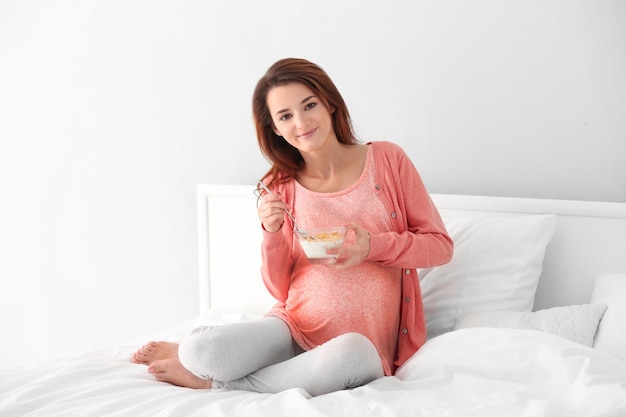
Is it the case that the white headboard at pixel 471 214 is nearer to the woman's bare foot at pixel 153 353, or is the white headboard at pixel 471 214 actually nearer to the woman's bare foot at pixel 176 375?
the woman's bare foot at pixel 153 353

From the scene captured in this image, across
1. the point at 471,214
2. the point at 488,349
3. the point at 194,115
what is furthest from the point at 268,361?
the point at 194,115

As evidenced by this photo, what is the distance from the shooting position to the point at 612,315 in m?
1.55

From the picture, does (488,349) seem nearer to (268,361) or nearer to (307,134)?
(268,361)

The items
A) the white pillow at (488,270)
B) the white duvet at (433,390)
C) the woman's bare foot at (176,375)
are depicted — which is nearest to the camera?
the white duvet at (433,390)

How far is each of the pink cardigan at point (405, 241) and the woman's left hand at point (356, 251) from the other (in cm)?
6

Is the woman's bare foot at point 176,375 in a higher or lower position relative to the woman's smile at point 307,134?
lower

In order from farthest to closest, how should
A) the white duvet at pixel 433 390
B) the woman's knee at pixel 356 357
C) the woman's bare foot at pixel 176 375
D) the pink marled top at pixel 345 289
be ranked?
the pink marled top at pixel 345 289 < the woman's bare foot at pixel 176 375 < the woman's knee at pixel 356 357 < the white duvet at pixel 433 390

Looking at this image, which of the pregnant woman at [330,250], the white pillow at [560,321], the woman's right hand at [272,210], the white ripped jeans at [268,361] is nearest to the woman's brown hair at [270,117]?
the pregnant woman at [330,250]

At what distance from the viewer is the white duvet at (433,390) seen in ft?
3.90

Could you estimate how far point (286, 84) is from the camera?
167 cm

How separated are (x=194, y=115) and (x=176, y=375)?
1217mm

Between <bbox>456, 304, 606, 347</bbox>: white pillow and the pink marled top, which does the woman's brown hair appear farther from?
<bbox>456, 304, 606, 347</bbox>: white pillow

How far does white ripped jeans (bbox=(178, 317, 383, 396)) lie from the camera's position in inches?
54.9

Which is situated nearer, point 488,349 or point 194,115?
point 488,349
